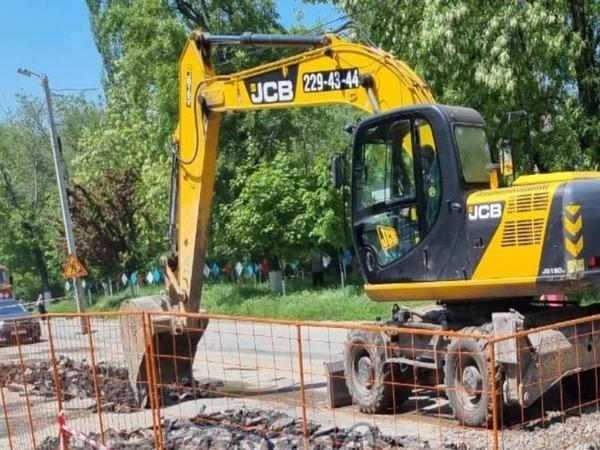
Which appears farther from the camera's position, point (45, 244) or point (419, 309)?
point (45, 244)

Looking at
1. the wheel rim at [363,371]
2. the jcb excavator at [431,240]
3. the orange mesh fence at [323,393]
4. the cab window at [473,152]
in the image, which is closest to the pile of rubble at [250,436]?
the orange mesh fence at [323,393]

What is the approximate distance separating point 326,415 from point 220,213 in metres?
22.3

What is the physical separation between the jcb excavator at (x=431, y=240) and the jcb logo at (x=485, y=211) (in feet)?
0.04

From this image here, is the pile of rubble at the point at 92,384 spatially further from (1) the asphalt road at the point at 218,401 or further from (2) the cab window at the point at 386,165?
(2) the cab window at the point at 386,165

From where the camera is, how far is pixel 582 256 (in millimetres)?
8102

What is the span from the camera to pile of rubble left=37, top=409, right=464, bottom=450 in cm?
722

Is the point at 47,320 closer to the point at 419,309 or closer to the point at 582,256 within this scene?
the point at 419,309

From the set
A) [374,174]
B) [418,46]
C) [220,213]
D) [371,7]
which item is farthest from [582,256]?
[220,213]

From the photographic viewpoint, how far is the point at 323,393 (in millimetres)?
11016

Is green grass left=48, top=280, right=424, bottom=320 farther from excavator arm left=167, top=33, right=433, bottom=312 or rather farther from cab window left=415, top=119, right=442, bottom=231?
cab window left=415, top=119, right=442, bottom=231

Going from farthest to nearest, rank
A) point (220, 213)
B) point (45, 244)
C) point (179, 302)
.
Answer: point (45, 244) → point (220, 213) → point (179, 302)

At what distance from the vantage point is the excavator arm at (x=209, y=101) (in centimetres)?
1038

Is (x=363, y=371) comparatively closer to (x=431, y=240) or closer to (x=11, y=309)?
(x=431, y=240)

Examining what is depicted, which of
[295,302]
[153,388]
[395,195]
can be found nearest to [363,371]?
[395,195]
